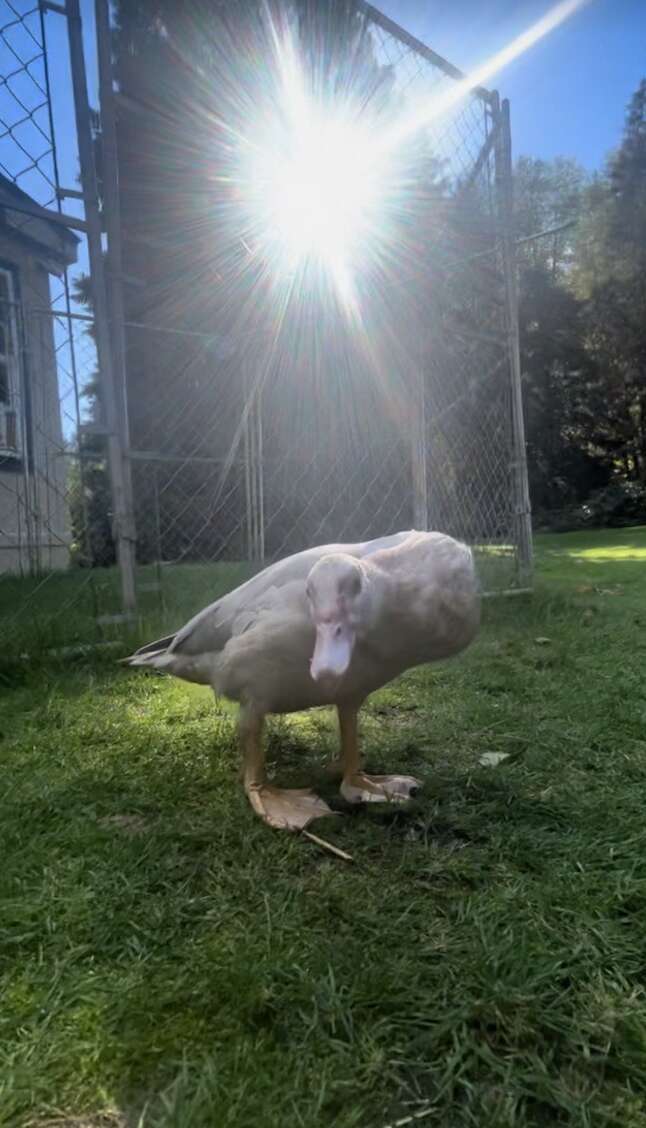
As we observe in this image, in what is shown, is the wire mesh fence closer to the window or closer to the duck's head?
the window

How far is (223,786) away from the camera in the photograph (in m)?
1.68

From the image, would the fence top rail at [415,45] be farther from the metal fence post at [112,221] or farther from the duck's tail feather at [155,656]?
the duck's tail feather at [155,656]

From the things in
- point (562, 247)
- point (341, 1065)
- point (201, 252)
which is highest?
point (562, 247)

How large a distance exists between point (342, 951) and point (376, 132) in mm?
3902

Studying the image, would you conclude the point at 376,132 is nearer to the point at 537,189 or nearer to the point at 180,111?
the point at 180,111

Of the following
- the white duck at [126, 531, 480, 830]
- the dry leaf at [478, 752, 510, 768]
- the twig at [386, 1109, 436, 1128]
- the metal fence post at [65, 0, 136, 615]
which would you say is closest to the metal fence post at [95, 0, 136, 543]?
the metal fence post at [65, 0, 136, 615]

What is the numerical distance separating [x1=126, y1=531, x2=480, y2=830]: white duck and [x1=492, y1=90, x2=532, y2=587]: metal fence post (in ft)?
9.45

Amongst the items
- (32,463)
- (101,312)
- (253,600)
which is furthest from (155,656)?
(32,463)

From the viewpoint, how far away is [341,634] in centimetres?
127

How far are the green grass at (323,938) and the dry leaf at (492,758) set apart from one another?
0.04m

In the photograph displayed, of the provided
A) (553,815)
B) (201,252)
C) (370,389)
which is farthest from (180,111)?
(553,815)

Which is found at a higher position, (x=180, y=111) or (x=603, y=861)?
(x=180, y=111)

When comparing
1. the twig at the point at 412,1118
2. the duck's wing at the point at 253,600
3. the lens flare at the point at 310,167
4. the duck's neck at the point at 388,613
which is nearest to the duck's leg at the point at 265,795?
the duck's wing at the point at 253,600

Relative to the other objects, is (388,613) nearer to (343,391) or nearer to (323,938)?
(323,938)
